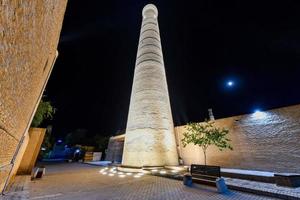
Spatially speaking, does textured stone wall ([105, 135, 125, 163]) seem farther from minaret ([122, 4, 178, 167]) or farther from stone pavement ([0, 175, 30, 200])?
stone pavement ([0, 175, 30, 200])

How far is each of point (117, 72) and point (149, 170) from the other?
23051 mm

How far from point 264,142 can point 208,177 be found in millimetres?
5531

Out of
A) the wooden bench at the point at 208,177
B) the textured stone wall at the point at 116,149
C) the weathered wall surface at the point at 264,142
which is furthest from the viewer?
the textured stone wall at the point at 116,149

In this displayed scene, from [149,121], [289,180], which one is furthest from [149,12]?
[289,180]

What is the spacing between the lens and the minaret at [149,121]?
11891mm

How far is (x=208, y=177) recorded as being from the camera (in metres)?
6.62

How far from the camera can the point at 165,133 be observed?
1272cm

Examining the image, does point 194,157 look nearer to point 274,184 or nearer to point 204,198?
point 274,184

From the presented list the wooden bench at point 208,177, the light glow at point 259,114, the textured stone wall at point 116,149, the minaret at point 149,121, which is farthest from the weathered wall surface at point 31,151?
the light glow at point 259,114

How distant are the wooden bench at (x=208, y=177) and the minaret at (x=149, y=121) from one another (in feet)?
16.0

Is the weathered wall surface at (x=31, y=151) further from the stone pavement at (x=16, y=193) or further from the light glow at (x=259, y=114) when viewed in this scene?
the light glow at (x=259, y=114)

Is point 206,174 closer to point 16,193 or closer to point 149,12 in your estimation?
point 16,193

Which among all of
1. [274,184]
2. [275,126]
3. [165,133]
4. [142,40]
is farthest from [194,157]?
[142,40]

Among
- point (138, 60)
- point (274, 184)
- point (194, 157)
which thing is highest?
point (138, 60)
